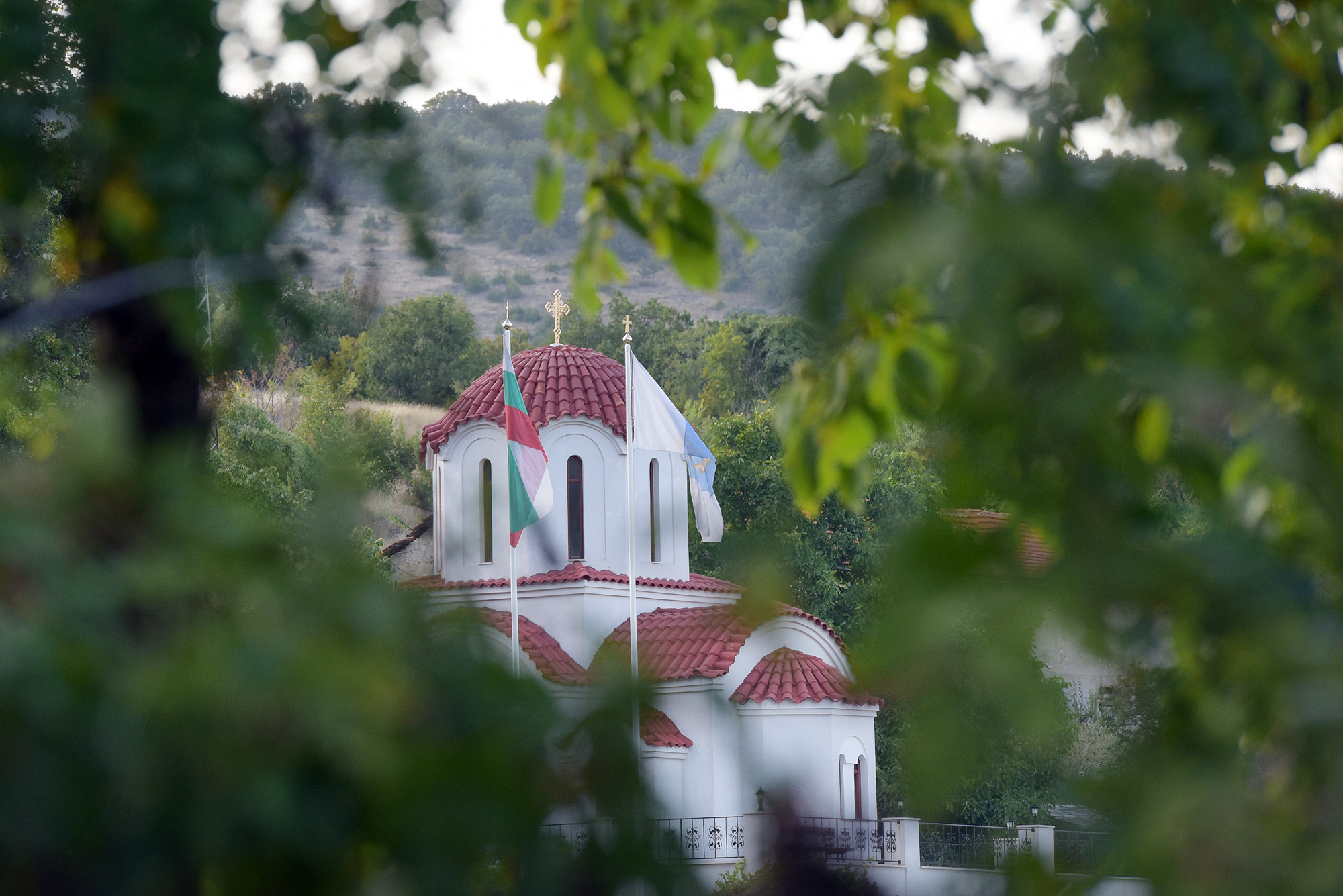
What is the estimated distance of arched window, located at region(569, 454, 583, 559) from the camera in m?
20.2

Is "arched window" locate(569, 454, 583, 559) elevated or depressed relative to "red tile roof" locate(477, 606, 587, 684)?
elevated

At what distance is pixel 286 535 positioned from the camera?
116cm

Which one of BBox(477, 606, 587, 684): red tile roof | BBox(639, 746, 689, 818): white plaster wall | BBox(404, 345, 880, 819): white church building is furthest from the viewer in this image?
BBox(404, 345, 880, 819): white church building

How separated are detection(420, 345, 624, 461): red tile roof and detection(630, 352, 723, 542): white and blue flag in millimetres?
3396

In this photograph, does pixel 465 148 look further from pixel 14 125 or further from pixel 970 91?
pixel 970 91

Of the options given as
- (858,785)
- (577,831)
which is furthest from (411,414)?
(577,831)

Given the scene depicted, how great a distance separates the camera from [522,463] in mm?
14836

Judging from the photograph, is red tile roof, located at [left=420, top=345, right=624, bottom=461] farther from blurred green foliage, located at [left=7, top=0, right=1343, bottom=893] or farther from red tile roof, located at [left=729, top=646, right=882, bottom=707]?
blurred green foliage, located at [left=7, top=0, right=1343, bottom=893]

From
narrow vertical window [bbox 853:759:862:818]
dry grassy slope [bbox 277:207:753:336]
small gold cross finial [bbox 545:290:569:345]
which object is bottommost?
narrow vertical window [bbox 853:759:862:818]

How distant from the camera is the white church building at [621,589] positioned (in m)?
18.0

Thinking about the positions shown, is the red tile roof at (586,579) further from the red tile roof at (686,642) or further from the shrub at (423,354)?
the shrub at (423,354)

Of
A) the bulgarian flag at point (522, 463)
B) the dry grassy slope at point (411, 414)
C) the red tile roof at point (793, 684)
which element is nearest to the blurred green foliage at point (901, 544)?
the bulgarian flag at point (522, 463)

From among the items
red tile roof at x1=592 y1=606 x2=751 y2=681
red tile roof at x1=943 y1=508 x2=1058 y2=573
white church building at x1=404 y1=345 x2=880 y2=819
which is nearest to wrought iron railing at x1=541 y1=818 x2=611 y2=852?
red tile roof at x1=943 y1=508 x2=1058 y2=573

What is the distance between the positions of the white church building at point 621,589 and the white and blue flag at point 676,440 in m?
0.96
